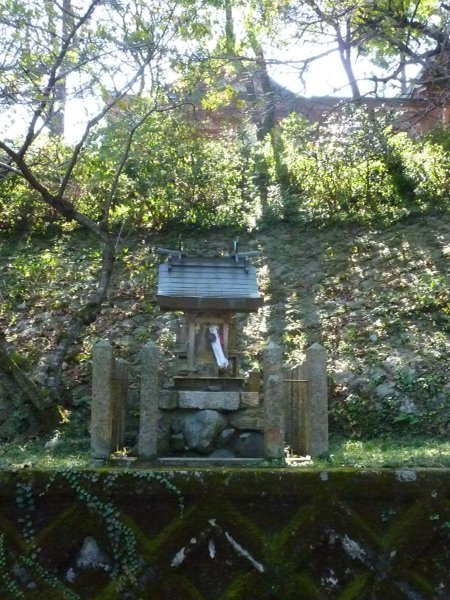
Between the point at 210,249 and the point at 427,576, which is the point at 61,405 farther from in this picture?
the point at 427,576

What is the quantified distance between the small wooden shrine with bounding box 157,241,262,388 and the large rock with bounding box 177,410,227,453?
1.19ft

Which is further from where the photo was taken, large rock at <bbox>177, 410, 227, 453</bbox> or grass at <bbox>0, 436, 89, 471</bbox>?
grass at <bbox>0, 436, 89, 471</bbox>

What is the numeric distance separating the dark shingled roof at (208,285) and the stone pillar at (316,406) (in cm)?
82

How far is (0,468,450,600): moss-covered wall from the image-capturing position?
15.8 feet

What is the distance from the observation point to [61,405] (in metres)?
9.27

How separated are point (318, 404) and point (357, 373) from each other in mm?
2795

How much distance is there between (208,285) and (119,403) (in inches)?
60.4

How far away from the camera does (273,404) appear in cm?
662

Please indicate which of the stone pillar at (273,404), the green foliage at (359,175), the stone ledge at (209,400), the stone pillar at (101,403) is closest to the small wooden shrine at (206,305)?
the stone ledge at (209,400)

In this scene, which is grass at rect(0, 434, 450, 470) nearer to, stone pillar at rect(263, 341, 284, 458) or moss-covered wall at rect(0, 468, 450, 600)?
stone pillar at rect(263, 341, 284, 458)

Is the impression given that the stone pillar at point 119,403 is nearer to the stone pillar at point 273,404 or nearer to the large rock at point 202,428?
the large rock at point 202,428

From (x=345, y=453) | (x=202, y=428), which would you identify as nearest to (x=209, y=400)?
(x=202, y=428)

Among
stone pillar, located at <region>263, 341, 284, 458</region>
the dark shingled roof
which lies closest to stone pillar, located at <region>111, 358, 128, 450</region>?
the dark shingled roof

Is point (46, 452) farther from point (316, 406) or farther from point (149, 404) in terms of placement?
point (316, 406)
